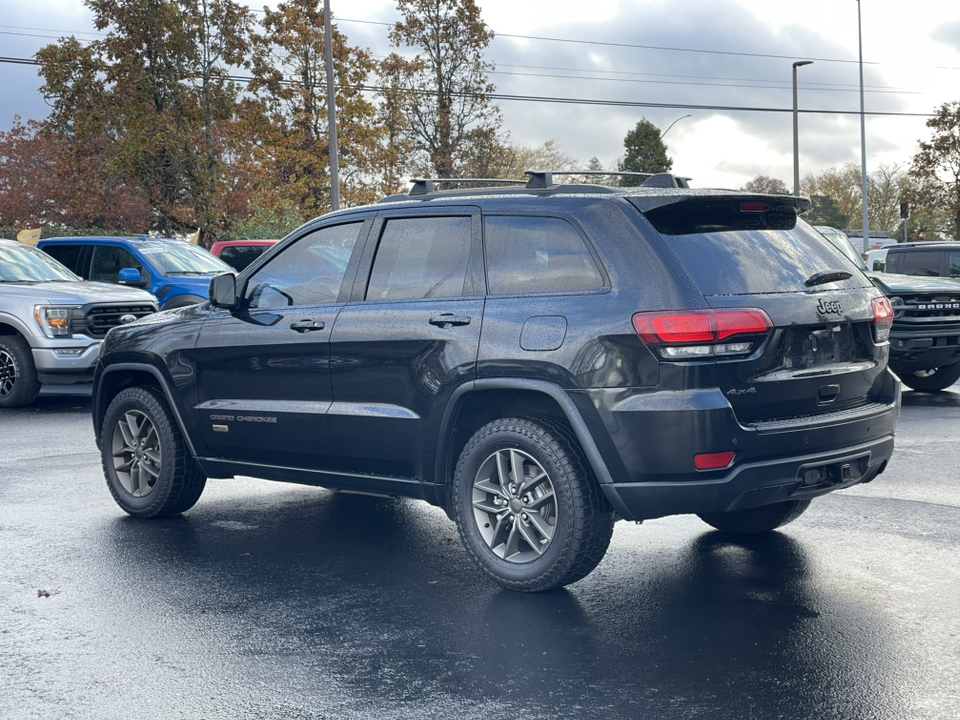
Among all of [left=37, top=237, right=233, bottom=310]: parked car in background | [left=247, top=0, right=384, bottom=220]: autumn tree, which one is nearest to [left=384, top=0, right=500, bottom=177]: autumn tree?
[left=247, top=0, right=384, bottom=220]: autumn tree

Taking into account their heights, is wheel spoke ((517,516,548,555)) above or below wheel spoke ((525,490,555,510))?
below

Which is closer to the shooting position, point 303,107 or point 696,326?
point 696,326

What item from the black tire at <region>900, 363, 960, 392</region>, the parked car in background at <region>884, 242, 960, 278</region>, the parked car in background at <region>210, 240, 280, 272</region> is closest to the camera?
the black tire at <region>900, 363, 960, 392</region>

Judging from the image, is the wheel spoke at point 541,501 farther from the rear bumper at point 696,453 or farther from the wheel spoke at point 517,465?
the rear bumper at point 696,453

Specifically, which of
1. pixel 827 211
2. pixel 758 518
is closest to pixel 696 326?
pixel 758 518

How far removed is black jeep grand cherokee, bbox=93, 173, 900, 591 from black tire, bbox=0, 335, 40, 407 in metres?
7.51

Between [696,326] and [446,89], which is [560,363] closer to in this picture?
[696,326]

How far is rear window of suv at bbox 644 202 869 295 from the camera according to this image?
5094 mm

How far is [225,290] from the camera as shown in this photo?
6.64m

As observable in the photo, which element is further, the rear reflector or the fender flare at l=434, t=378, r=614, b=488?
the fender flare at l=434, t=378, r=614, b=488

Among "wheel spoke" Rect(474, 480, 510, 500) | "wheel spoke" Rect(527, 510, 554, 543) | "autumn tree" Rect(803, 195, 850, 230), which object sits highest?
"autumn tree" Rect(803, 195, 850, 230)

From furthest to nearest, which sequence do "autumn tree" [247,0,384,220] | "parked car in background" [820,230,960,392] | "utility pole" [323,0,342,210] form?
1. "autumn tree" [247,0,384,220]
2. "utility pole" [323,0,342,210]
3. "parked car in background" [820,230,960,392]

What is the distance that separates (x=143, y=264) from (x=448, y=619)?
1345 centimetres

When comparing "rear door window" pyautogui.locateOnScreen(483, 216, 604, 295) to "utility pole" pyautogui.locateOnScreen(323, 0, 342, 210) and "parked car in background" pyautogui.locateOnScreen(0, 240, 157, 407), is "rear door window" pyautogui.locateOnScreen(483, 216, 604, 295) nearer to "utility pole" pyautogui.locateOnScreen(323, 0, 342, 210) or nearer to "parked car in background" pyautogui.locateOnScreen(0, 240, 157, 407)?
"parked car in background" pyautogui.locateOnScreen(0, 240, 157, 407)
